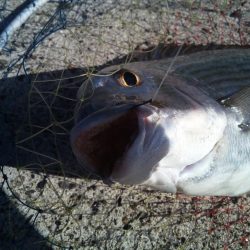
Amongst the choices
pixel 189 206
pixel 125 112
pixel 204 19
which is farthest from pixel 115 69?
pixel 204 19

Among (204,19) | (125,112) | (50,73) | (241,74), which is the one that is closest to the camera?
(125,112)

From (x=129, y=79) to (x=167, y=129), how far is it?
12.5 inches

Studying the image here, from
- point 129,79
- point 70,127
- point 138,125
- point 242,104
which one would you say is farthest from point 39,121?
point 242,104

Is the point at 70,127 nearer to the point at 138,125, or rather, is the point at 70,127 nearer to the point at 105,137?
the point at 105,137

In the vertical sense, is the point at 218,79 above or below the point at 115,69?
below

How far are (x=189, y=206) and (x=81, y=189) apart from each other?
55cm

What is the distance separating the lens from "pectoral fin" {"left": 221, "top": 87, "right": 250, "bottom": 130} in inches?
75.8

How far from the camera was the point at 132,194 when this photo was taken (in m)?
2.22

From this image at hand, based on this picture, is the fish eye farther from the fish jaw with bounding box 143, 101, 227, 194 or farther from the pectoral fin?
the pectoral fin

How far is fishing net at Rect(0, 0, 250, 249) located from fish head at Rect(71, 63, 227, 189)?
0.49 meters

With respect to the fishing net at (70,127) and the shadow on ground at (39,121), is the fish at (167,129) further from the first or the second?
the shadow on ground at (39,121)

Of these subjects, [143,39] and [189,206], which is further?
[143,39]

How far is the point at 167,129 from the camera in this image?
1.64 meters

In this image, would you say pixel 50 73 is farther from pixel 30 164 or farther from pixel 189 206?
pixel 189 206
